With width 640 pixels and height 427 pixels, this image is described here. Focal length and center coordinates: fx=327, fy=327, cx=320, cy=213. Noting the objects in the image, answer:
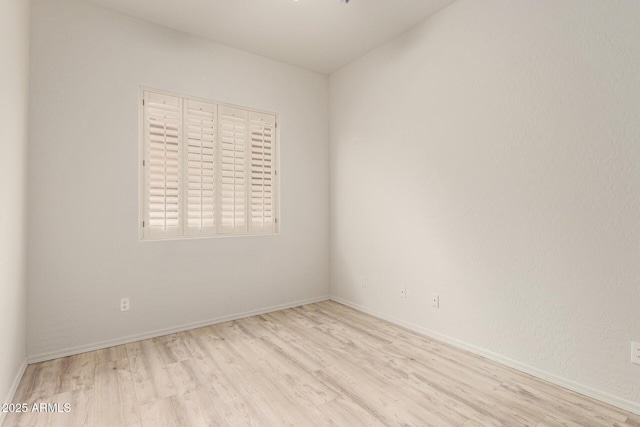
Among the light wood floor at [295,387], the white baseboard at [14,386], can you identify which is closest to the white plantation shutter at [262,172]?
the light wood floor at [295,387]

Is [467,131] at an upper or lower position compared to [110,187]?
upper

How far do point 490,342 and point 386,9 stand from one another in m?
2.72

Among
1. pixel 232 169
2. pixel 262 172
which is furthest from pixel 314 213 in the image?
pixel 232 169

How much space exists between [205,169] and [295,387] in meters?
2.07

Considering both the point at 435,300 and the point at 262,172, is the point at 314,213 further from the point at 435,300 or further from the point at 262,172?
the point at 435,300

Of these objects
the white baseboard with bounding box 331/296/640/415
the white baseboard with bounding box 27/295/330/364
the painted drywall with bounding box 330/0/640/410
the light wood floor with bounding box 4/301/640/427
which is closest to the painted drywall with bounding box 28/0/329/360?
the white baseboard with bounding box 27/295/330/364

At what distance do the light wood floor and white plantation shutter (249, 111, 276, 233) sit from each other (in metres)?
1.20

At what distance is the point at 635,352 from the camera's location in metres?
1.76

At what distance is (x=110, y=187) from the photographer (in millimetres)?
2635

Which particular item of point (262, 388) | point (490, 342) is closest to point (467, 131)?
point (490, 342)

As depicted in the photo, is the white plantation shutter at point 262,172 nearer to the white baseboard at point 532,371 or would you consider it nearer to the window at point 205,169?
the window at point 205,169

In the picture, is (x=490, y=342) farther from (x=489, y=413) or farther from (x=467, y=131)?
(x=467, y=131)

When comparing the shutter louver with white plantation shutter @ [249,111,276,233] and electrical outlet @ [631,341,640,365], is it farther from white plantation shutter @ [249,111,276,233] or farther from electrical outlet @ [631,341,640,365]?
electrical outlet @ [631,341,640,365]

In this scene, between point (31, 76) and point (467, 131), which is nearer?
point (31, 76)
